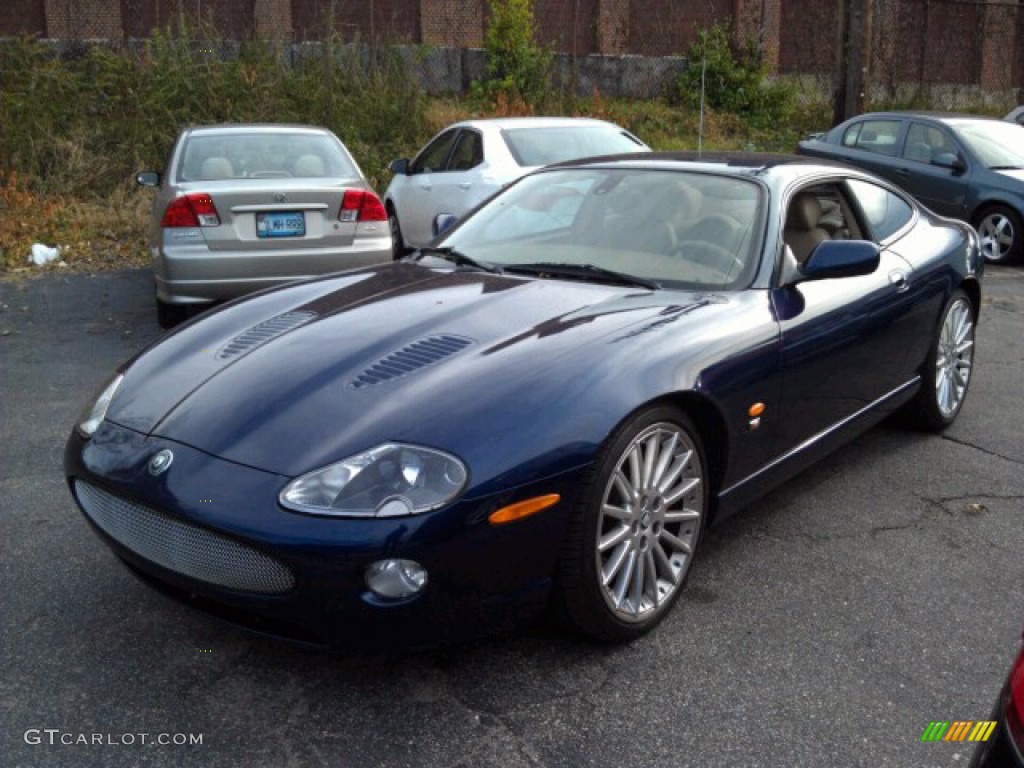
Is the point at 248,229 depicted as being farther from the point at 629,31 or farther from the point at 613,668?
the point at 629,31

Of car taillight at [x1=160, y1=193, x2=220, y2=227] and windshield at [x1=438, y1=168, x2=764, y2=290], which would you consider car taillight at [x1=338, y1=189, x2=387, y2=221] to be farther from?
windshield at [x1=438, y1=168, x2=764, y2=290]

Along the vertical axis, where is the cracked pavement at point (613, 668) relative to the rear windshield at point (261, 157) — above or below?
below

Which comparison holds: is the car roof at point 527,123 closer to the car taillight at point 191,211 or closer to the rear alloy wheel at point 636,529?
the car taillight at point 191,211

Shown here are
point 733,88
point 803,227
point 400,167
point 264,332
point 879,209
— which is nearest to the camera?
point 264,332

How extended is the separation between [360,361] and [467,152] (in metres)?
6.33

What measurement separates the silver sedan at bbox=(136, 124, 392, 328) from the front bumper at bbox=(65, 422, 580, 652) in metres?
4.33

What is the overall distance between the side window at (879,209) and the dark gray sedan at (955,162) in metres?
6.27

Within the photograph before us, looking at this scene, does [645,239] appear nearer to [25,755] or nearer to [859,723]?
[859,723]

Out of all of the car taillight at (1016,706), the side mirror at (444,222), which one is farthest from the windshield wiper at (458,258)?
the car taillight at (1016,706)

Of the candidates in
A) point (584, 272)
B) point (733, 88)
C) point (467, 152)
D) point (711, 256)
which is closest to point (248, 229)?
point (467, 152)

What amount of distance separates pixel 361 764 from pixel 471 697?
40 cm

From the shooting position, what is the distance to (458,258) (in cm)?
421

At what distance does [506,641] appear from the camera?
3074mm

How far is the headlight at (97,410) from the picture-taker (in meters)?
3.15
